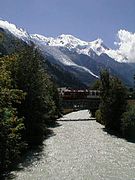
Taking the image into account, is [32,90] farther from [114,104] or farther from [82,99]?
[82,99]

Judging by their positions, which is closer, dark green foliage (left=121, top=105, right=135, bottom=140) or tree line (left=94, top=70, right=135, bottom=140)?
dark green foliage (left=121, top=105, right=135, bottom=140)

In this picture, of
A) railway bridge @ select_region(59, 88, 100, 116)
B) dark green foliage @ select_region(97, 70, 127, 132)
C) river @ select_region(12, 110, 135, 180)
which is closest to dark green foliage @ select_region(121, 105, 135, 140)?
river @ select_region(12, 110, 135, 180)

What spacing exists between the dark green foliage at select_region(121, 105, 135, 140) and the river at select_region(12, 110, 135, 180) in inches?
93.3

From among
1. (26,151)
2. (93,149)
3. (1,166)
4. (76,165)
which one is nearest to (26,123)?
(26,151)

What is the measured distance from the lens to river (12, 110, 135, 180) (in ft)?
143

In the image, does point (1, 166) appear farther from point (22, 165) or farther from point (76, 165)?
point (76, 165)

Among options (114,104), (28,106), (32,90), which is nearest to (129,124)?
(114,104)

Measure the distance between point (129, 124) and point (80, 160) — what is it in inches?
963

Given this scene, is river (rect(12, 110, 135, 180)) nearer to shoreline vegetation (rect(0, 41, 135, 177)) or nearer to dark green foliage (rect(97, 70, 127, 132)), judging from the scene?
shoreline vegetation (rect(0, 41, 135, 177))

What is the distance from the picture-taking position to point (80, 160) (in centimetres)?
5191

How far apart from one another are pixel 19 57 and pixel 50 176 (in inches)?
1041

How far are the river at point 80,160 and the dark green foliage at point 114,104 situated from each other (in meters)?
8.64

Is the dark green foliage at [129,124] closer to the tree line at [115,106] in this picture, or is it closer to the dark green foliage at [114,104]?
the tree line at [115,106]

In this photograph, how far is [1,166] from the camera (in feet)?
140
